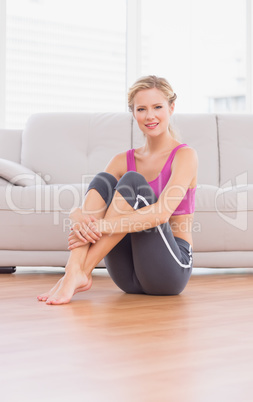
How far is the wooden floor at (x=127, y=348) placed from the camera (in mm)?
1052

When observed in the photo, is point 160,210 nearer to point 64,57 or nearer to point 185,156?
point 185,156

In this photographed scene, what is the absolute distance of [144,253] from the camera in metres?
2.14

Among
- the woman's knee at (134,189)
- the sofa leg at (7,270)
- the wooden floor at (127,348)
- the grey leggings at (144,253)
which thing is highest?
the woman's knee at (134,189)

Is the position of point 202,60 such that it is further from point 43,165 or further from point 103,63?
point 43,165

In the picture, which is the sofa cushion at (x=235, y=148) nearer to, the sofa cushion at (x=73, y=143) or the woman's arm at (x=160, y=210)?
the sofa cushion at (x=73, y=143)

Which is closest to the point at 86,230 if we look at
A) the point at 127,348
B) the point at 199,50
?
the point at 127,348

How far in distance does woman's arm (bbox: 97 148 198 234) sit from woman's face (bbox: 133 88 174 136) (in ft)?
0.62

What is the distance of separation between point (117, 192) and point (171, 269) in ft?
1.16

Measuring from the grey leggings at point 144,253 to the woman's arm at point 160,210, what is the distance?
0.04 m

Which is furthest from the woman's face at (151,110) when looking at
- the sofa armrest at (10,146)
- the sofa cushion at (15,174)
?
the sofa armrest at (10,146)

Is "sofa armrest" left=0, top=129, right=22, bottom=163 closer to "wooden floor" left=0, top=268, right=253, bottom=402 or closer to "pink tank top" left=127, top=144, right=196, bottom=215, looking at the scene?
"wooden floor" left=0, top=268, right=253, bottom=402

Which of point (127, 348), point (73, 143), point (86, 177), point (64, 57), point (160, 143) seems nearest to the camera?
point (127, 348)

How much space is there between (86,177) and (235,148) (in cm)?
106

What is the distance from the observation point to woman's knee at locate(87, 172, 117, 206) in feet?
7.29
